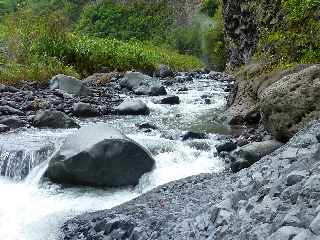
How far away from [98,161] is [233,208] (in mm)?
3682

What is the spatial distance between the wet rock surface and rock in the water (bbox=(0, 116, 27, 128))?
565 centimetres

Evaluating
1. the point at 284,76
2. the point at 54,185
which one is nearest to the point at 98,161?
the point at 54,185

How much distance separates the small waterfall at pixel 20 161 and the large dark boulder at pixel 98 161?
0.82 meters

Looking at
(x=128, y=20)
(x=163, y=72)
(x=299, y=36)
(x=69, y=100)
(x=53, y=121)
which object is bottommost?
(x=128, y=20)

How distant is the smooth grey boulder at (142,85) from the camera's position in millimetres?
20000

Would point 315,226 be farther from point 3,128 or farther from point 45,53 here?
point 45,53

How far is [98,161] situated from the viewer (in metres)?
9.15

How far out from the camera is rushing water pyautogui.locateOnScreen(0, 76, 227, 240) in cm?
803

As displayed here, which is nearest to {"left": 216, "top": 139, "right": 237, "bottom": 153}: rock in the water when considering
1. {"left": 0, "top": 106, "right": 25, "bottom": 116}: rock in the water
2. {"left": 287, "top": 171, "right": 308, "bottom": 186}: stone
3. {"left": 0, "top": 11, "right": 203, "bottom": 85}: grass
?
{"left": 287, "top": 171, "right": 308, "bottom": 186}: stone

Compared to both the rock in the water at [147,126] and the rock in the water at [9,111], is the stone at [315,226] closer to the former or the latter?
the rock in the water at [147,126]

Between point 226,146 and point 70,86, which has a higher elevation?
point 226,146

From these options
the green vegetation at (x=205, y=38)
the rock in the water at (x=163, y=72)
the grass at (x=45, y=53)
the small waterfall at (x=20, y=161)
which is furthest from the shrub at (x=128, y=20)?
the small waterfall at (x=20, y=161)

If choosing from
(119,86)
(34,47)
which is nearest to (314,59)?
(119,86)

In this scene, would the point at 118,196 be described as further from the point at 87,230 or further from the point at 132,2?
the point at 132,2
